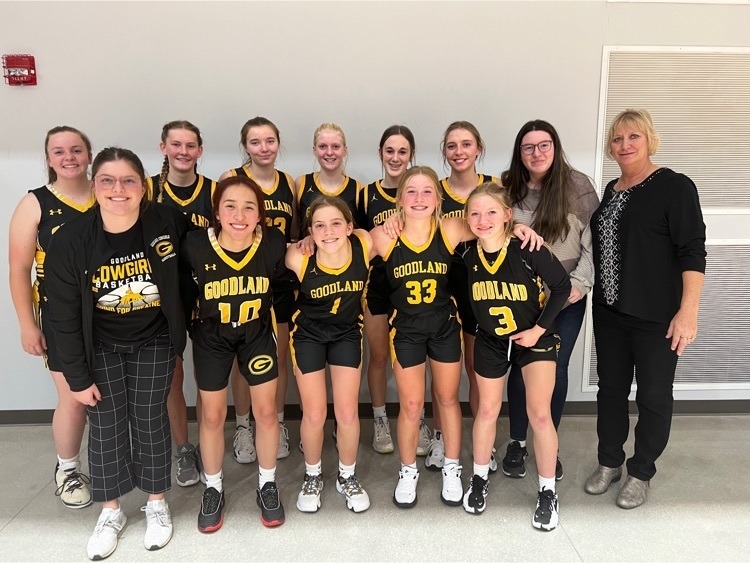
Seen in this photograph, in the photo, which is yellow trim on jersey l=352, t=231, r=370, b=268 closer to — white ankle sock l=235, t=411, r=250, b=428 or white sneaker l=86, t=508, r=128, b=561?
white ankle sock l=235, t=411, r=250, b=428

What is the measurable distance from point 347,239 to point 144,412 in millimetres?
1032

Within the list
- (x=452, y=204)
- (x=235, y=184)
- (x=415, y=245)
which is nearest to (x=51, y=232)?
(x=235, y=184)

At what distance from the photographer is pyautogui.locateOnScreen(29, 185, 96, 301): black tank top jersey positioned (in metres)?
1.98

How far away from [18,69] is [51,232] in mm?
1345

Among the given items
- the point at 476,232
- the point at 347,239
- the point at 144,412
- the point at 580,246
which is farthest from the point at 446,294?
the point at 144,412

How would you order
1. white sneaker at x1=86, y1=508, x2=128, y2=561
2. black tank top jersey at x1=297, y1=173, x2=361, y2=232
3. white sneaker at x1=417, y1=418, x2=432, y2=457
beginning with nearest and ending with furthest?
white sneaker at x1=86, y1=508, x2=128, y2=561 < black tank top jersey at x1=297, y1=173, x2=361, y2=232 < white sneaker at x1=417, y1=418, x2=432, y2=457

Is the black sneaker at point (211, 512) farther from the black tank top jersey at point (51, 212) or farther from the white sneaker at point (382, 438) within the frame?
the black tank top jersey at point (51, 212)

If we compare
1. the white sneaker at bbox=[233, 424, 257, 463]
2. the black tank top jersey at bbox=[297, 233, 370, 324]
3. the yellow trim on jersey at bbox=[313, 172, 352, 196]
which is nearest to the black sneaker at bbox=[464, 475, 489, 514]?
the black tank top jersey at bbox=[297, 233, 370, 324]

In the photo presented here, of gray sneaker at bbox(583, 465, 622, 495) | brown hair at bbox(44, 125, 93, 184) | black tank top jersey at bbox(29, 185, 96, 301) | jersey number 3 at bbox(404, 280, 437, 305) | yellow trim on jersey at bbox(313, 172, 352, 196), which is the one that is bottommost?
gray sneaker at bbox(583, 465, 622, 495)

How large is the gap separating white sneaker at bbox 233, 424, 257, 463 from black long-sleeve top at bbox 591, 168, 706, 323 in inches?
73.0

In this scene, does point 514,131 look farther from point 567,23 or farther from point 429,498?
point 429,498

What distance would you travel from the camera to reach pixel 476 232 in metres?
1.95

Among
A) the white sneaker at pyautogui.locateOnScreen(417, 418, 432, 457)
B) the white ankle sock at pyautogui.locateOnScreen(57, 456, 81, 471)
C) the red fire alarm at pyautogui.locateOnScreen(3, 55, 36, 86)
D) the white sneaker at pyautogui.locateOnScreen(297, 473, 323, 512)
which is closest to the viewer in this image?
the white sneaker at pyautogui.locateOnScreen(297, 473, 323, 512)

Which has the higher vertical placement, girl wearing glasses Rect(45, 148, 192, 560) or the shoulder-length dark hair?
the shoulder-length dark hair
